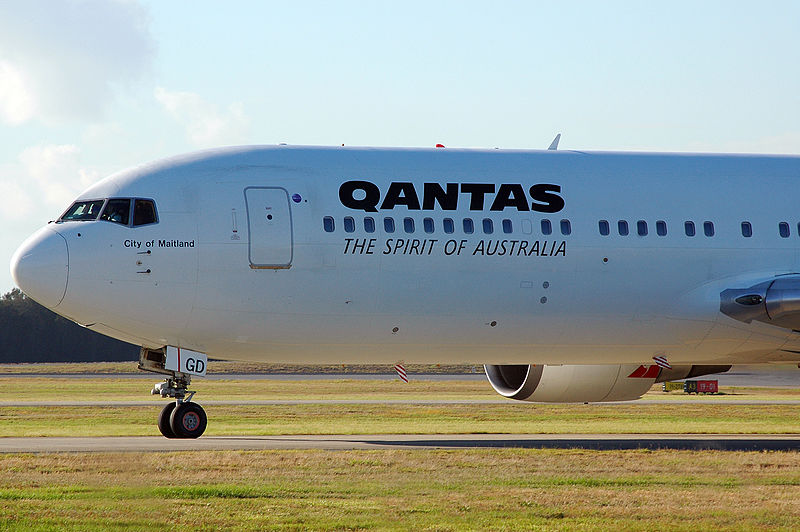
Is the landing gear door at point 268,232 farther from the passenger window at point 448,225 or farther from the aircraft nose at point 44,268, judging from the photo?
the aircraft nose at point 44,268

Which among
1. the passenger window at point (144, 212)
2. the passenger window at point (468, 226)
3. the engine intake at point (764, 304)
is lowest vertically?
the engine intake at point (764, 304)

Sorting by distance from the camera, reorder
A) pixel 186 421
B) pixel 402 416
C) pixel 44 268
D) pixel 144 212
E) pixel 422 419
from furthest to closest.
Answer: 1. pixel 402 416
2. pixel 422 419
3. pixel 186 421
4. pixel 144 212
5. pixel 44 268

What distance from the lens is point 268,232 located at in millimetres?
20766

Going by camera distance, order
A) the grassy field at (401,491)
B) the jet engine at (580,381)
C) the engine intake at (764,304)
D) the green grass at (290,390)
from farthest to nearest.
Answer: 1. the green grass at (290,390)
2. the jet engine at (580,381)
3. the engine intake at (764,304)
4. the grassy field at (401,491)

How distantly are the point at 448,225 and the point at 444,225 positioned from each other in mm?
82

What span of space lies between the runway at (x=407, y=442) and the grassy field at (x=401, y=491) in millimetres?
2020

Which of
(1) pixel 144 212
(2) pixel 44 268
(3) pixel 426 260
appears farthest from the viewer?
(3) pixel 426 260

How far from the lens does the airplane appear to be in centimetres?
2050

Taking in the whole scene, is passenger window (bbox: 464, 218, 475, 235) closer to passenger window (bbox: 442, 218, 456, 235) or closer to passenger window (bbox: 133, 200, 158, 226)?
passenger window (bbox: 442, 218, 456, 235)

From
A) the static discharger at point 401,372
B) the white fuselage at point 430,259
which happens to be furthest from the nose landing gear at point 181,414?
the static discharger at point 401,372

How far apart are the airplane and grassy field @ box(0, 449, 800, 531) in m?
2.57

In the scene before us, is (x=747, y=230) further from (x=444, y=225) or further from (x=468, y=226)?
(x=444, y=225)

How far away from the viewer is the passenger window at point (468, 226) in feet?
71.8

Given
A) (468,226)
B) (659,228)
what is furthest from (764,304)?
(468,226)
